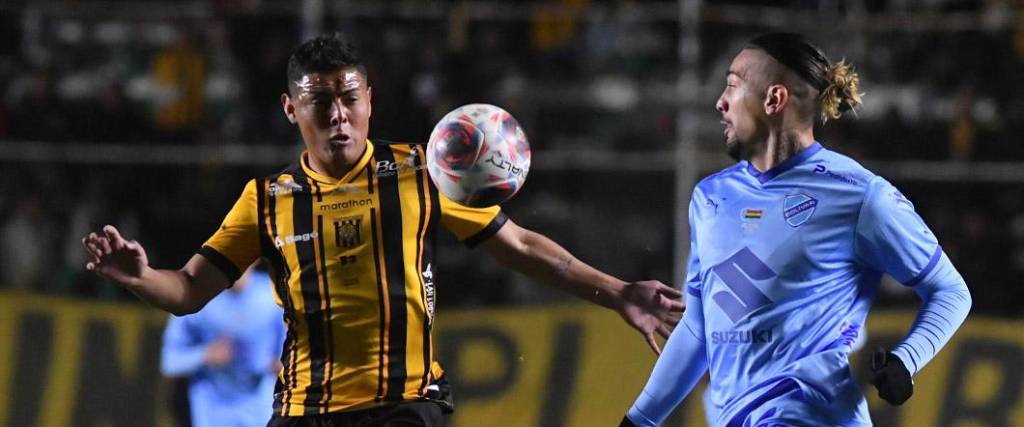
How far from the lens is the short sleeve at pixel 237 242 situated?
505 cm

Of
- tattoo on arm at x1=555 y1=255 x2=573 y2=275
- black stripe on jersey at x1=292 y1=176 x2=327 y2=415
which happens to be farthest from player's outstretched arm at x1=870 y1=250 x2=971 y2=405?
black stripe on jersey at x1=292 y1=176 x2=327 y2=415

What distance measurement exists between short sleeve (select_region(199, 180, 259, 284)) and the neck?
5.88 feet

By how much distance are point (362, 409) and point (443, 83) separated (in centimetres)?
665

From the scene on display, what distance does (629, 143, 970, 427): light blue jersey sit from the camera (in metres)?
4.12

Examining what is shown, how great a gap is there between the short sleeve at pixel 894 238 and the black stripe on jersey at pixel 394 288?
1509 mm

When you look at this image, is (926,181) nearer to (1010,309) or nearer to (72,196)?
(1010,309)

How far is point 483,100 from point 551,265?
609 centimetres

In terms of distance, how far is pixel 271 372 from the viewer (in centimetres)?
777

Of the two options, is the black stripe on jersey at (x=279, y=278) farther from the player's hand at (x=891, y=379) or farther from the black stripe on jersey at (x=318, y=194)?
the player's hand at (x=891, y=379)

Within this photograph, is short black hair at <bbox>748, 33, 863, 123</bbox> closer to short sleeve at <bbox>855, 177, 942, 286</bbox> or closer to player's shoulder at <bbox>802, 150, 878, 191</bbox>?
player's shoulder at <bbox>802, 150, 878, 191</bbox>

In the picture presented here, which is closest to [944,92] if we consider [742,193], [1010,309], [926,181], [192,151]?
[926,181]

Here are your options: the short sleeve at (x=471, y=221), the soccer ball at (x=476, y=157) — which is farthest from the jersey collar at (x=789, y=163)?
the short sleeve at (x=471, y=221)

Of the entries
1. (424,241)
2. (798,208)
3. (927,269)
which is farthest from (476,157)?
(927,269)

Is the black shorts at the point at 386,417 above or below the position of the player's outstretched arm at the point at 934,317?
below
